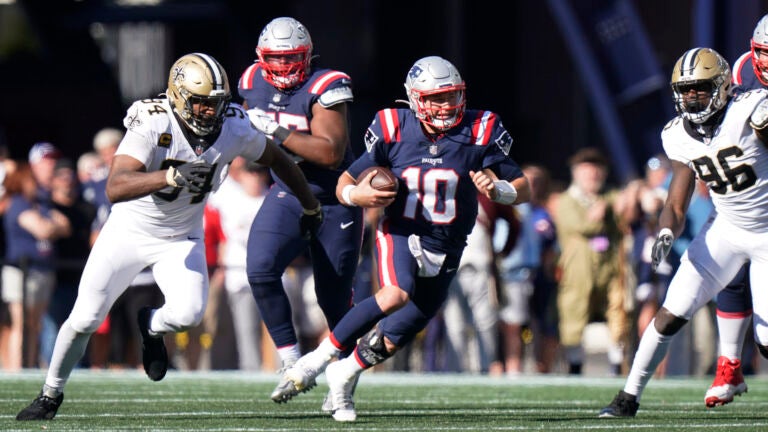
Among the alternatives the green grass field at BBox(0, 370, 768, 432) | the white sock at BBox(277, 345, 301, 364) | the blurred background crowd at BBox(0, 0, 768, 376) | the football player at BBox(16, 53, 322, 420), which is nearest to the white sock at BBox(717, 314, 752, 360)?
the green grass field at BBox(0, 370, 768, 432)

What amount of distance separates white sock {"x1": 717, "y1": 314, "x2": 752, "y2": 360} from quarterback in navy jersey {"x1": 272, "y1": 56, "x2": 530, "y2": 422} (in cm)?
122

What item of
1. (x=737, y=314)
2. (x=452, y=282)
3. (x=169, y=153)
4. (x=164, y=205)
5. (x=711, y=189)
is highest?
(x=169, y=153)

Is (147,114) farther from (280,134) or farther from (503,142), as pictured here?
(503,142)

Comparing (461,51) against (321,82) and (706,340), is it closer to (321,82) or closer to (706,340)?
(706,340)

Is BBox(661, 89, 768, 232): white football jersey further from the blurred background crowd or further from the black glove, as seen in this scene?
the blurred background crowd

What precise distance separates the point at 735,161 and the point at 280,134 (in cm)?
216

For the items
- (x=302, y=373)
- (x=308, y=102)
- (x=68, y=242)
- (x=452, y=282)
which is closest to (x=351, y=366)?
(x=302, y=373)

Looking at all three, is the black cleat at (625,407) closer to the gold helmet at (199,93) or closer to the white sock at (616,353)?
the gold helmet at (199,93)

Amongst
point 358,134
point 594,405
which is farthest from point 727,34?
point 594,405

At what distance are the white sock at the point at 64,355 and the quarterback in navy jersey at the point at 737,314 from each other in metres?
2.90

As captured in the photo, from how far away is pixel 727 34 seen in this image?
13.2m

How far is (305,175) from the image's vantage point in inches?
312

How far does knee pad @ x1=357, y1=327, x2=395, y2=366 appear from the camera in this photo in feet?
→ 23.4

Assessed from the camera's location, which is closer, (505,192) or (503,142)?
(505,192)
